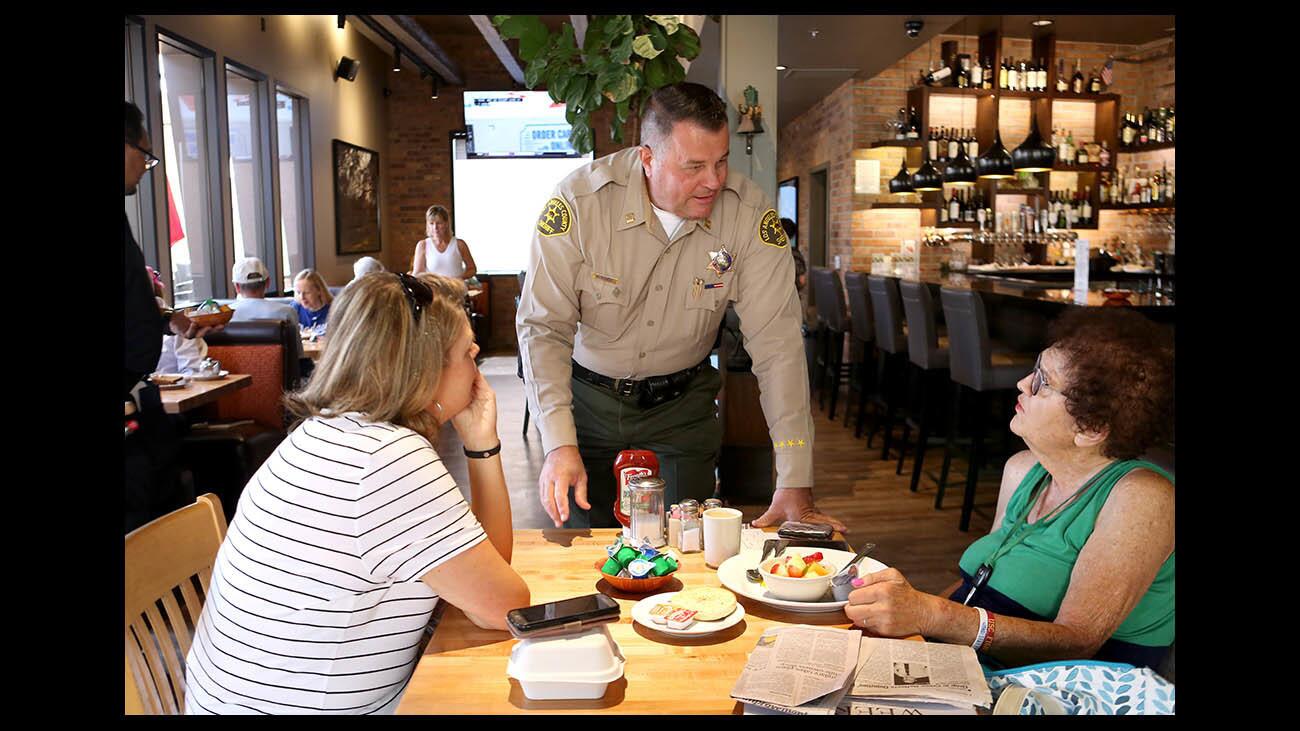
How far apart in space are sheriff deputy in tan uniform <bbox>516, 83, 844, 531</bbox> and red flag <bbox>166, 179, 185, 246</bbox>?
4599 mm

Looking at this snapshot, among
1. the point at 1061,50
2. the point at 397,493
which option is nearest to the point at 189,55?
the point at 397,493

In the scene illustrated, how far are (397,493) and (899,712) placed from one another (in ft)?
2.43

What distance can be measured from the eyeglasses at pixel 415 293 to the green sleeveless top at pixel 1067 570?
109cm

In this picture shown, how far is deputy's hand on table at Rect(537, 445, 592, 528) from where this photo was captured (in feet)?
6.40

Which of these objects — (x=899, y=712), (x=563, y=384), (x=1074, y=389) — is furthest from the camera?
(x=563, y=384)

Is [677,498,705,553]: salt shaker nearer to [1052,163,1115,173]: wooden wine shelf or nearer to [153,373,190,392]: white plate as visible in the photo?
[153,373,190,392]: white plate

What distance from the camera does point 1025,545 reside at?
1.71 meters

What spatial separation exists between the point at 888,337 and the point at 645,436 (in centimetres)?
381

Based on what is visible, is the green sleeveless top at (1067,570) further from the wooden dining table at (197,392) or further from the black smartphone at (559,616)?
the wooden dining table at (197,392)

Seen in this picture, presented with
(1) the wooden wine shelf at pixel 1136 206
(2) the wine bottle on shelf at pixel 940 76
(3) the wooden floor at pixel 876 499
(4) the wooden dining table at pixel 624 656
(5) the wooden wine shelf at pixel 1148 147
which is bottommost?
(3) the wooden floor at pixel 876 499

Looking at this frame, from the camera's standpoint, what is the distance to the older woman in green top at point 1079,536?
152 centimetres

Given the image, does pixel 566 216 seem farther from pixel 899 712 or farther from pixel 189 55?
pixel 189 55

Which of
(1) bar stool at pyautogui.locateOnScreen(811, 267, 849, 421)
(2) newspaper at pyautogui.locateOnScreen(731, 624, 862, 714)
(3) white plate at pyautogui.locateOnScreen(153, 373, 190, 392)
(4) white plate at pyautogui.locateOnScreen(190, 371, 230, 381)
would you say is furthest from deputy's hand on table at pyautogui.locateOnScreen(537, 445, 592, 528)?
(1) bar stool at pyautogui.locateOnScreen(811, 267, 849, 421)

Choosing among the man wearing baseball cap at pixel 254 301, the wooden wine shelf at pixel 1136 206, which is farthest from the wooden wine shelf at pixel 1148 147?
the man wearing baseball cap at pixel 254 301
